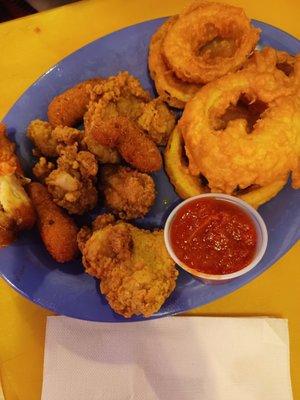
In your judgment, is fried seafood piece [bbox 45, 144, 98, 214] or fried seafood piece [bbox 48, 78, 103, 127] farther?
fried seafood piece [bbox 48, 78, 103, 127]

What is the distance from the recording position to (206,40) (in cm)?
181

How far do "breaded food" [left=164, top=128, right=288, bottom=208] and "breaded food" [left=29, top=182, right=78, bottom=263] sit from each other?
0.40m

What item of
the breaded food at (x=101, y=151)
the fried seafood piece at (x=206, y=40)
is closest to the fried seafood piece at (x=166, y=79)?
the fried seafood piece at (x=206, y=40)

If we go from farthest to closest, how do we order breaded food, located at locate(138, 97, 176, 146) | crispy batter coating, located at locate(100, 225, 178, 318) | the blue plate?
breaded food, located at locate(138, 97, 176, 146)
the blue plate
crispy batter coating, located at locate(100, 225, 178, 318)

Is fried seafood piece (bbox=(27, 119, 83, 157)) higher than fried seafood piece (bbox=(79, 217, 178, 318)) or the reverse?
higher

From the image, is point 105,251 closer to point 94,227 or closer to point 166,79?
point 94,227

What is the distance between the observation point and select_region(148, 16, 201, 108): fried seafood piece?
1745 millimetres

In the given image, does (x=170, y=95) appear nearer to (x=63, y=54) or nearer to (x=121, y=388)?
(x=63, y=54)

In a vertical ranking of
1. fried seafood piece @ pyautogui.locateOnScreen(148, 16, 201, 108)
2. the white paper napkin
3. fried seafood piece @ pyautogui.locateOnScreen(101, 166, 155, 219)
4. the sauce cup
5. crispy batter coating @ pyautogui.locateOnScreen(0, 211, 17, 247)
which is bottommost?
the white paper napkin

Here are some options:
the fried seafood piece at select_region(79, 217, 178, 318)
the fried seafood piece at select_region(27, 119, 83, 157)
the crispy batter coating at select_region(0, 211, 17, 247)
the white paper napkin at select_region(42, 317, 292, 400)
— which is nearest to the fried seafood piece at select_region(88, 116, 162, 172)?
the fried seafood piece at select_region(27, 119, 83, 157)

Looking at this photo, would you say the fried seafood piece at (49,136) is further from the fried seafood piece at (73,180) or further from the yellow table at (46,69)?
the yellow table at (46,69)

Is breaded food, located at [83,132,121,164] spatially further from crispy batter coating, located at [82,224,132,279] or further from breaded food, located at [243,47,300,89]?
breaded food, located at [243,47,300,89]

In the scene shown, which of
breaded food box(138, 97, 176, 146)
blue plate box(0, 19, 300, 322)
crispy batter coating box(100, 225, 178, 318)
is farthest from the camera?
breaded food box(138, 97, 176, 146)

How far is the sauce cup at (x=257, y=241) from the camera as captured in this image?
1.47 m
